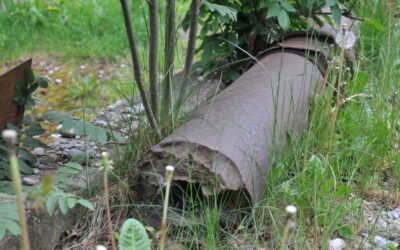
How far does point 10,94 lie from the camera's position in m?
2.48

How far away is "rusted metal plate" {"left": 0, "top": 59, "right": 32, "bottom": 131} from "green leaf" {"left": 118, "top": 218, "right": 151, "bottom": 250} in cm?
97

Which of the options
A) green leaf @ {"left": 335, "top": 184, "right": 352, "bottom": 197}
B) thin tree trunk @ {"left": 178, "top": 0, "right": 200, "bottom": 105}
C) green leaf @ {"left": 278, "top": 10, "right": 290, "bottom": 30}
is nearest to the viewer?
green leaf @ {"left": 335, "top": 184, "right": 352, "bottom": 197}

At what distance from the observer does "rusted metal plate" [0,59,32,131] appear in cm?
244

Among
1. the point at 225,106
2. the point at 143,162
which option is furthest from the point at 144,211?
the point at 225,106

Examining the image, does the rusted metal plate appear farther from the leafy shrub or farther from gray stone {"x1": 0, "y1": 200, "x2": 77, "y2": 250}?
the leafy shrub

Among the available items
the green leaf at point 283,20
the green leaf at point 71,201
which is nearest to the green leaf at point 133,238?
the green leaf at point 71,201

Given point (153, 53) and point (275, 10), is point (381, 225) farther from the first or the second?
point (275, 10)

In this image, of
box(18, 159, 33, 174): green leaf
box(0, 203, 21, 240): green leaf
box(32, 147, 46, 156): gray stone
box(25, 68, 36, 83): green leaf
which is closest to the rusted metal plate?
box(25, 68, 36, 83): green leaf

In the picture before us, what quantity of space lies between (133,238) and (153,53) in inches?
39.2

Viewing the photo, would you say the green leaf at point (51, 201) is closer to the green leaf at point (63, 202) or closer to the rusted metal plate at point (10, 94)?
the green leaf at point (63, 202)

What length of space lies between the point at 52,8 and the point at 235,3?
8.59 feet

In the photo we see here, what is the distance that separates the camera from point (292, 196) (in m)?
2.27

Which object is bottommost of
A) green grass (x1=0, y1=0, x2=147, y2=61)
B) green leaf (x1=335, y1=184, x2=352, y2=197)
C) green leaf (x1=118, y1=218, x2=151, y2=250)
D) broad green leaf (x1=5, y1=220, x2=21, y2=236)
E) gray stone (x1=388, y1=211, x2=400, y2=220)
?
gray stone (x1=388, y1=211, x2=400, y2=220)

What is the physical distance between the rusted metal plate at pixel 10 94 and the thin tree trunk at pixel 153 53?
0.49 metres
